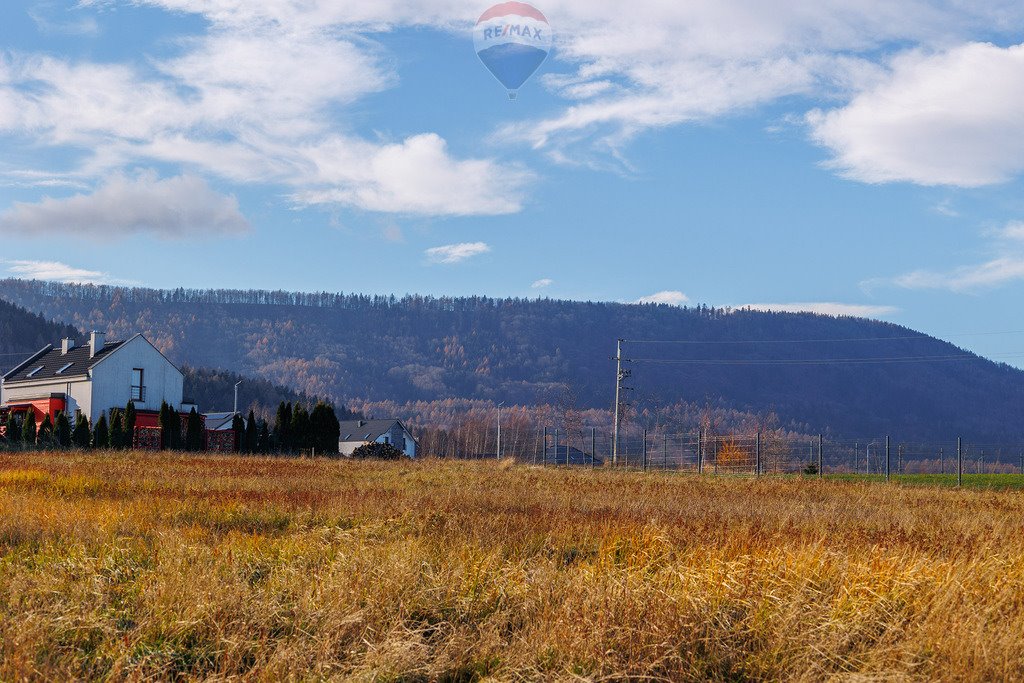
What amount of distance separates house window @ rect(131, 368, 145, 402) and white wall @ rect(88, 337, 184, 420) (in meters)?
0.22

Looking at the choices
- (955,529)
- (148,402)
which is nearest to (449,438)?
(148,402)

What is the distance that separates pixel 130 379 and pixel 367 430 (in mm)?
41250

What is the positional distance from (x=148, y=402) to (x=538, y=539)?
58713mm

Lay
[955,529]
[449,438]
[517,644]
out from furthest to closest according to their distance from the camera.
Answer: [449,438]
[955,529]
[517,644]

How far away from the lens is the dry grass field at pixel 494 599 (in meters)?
6.84

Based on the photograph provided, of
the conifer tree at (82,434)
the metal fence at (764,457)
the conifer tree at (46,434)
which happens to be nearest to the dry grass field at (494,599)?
the metal fence at (764,457)

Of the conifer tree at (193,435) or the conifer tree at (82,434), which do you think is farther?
the conifer tree at (193,435)

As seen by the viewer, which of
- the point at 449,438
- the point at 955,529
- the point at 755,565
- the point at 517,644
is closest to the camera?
the point at 517,644

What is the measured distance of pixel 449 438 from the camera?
5162 inches

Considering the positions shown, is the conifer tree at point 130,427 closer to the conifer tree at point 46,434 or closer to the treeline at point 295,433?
the conifer tree at point 46,434

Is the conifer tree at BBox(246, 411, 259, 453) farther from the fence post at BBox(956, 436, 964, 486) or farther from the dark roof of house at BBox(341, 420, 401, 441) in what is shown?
the fence post at BBox(956, 436, 964, 486)

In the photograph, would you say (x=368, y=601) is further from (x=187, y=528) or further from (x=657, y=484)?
(x=657, y=484)

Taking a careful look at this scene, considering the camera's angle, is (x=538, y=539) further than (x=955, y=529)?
No

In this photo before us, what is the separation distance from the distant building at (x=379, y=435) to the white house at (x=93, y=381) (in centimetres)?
3388
